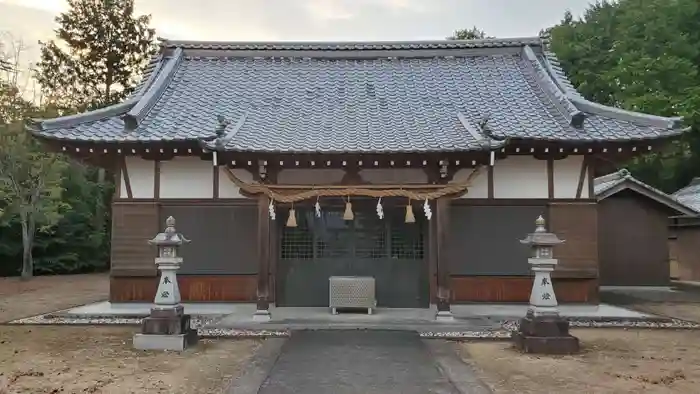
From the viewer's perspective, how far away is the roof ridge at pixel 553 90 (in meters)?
11.2

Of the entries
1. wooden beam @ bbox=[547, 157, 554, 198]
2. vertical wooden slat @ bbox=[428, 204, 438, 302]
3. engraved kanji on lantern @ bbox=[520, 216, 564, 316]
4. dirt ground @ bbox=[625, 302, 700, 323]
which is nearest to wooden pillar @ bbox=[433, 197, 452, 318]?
vertical wooden slat @ bbox=[428, 204, 438, 302]

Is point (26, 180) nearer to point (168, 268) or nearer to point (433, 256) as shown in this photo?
point (168, 268)

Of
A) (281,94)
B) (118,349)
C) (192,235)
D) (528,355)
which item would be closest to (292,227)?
(192,235)

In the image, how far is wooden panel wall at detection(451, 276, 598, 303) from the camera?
37.0 feet

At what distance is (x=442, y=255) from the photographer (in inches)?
400

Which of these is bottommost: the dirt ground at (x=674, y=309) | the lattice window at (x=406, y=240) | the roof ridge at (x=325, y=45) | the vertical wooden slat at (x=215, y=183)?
the dirt ground at (x=674, y=309)

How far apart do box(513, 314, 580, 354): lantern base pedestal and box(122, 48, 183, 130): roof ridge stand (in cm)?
815

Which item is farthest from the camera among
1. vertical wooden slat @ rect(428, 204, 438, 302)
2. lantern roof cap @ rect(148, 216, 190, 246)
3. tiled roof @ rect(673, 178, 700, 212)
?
tiled roof @ rect(673, 178, 700, 212)

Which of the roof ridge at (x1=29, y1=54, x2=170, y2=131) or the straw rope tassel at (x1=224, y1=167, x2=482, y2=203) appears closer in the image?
the straw rope tassel at (x1=224, y1=167, x2=482, y2=203)

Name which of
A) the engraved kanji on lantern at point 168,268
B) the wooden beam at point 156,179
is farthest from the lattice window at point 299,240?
the engraved kanji on lantern at point 168,268

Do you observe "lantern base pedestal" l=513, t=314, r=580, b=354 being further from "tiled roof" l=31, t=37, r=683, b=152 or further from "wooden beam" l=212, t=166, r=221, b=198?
"wooden beam" l=212, t=166, r=221, b=198

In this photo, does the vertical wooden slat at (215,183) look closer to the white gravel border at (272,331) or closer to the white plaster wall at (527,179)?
the white gravel border at (272,331)

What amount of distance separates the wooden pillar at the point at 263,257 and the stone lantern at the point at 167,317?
76.0 inches


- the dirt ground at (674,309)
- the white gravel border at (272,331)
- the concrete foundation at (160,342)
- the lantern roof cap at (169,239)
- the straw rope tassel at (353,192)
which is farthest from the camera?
the dirt ground at (674,309)
